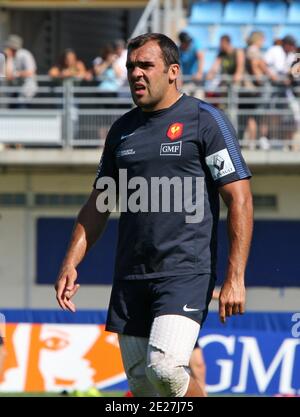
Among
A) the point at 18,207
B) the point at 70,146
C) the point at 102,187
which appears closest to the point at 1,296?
the point at 18,207

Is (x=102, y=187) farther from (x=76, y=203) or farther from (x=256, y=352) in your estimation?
(x=76, y=203)

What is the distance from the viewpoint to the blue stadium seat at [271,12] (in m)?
20.5

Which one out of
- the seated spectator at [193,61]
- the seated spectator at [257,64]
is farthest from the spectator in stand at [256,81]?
the seated spectator at [193,61]

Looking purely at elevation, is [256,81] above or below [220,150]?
above

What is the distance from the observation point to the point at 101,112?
1947 cm

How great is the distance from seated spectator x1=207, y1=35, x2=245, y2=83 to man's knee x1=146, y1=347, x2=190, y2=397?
1287 cm

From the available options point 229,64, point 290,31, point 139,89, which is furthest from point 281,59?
point 139,89

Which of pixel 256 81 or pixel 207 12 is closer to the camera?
pixel 256 81

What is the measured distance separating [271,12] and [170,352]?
50.8ft

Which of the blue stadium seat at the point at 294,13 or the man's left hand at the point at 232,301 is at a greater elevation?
the blue stadium seat at the point at 294,13

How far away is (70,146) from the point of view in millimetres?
19922

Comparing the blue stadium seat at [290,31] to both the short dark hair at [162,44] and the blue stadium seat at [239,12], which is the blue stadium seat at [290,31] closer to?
the blue stadium seat at [239,12]

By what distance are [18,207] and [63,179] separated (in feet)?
3.38

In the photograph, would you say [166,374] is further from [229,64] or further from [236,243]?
[229,64]
